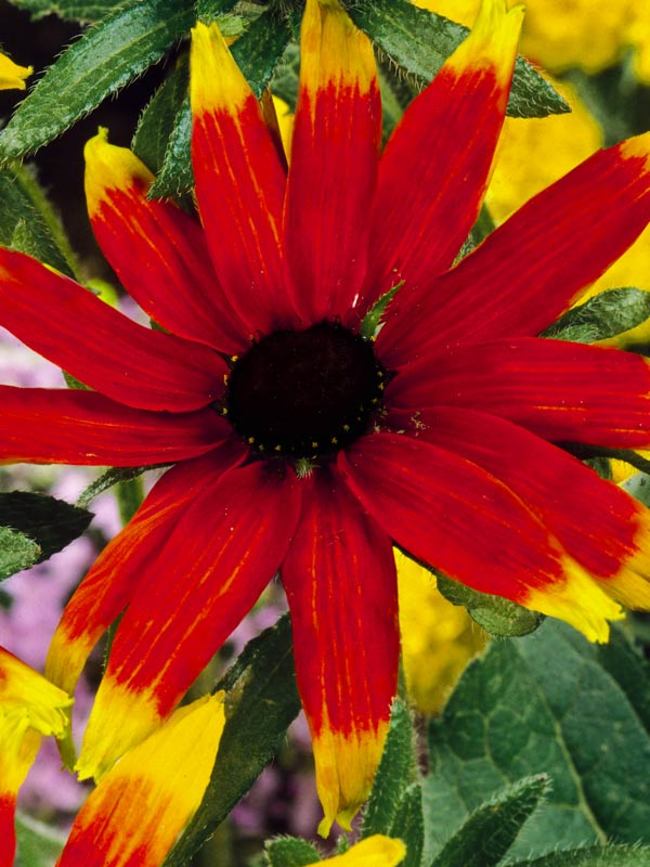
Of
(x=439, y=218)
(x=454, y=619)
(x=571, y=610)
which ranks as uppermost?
(x=439, y=218)

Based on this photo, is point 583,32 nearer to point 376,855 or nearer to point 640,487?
point 640,487

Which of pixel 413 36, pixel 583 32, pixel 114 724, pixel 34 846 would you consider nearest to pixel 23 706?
pixel 114 724

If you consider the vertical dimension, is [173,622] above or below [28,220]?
below

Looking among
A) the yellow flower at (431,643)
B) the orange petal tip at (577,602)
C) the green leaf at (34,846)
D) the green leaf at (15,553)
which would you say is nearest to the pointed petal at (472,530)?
the orange petal tip at (577,602)

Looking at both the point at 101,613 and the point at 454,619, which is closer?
the point at 101,613

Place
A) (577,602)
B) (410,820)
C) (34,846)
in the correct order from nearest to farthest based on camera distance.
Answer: (577,602)
(410,820)
(34,846)

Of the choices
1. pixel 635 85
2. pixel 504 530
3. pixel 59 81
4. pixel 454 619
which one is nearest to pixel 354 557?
pixel 504 530

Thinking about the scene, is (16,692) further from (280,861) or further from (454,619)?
(454,619)
